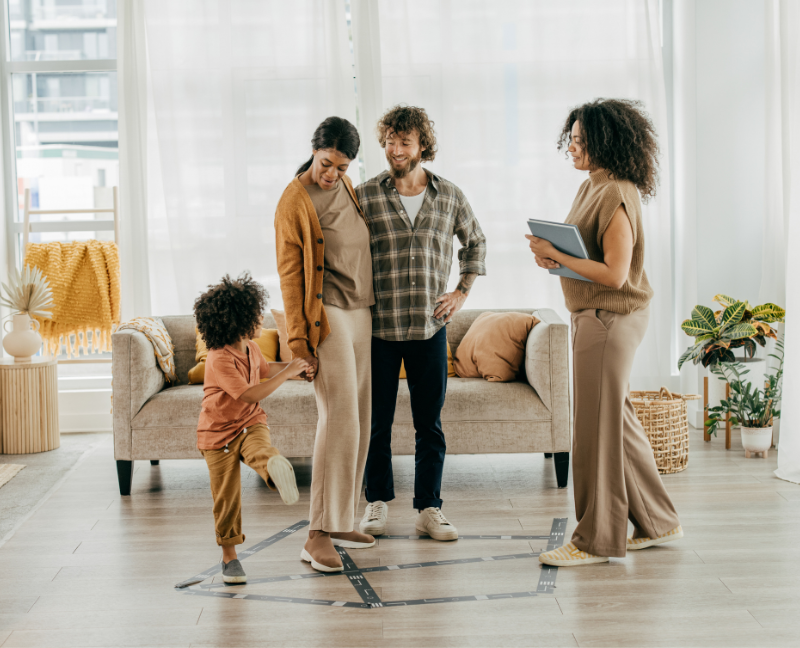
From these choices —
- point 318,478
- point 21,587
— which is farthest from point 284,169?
point 21,587

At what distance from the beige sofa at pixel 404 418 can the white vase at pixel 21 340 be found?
982 millimetres

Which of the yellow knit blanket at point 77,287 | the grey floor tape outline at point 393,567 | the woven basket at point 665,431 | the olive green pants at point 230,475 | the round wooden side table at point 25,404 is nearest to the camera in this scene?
the olive green pants at point 230,475

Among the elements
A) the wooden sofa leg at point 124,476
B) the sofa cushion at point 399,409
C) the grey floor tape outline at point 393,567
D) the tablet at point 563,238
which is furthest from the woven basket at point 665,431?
the wooden sofa leg at point 124,476

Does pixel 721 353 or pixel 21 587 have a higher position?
pixel 721 353

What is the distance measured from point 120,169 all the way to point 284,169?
0.92 meters

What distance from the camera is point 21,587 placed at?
225cm

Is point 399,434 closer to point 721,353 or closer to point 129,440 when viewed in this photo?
Result: point 129,440

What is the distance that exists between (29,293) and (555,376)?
2.77 meters

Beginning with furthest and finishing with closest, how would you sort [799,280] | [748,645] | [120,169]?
1. [120,169]
2. [799,280]
3. [748,645]

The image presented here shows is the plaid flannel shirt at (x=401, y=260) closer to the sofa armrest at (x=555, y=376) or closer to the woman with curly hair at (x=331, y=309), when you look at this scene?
the woman with curly hair at (x=331, y=309)

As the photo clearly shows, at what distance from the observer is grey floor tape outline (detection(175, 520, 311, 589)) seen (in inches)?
88.0

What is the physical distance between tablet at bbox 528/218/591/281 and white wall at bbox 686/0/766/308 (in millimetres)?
2272

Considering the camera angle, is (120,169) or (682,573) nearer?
Answer: (682,573)

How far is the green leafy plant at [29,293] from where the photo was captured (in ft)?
13.0
